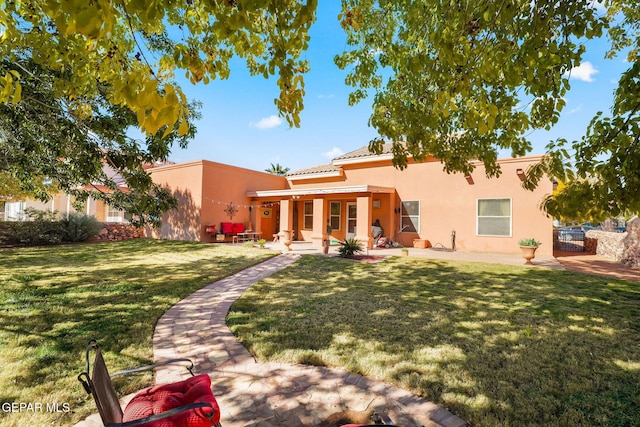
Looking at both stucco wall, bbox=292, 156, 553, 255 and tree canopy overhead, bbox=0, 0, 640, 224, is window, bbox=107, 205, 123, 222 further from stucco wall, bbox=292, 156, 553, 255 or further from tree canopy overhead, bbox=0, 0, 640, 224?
tree canopy overhead, bbox=0, 0, 640, 224

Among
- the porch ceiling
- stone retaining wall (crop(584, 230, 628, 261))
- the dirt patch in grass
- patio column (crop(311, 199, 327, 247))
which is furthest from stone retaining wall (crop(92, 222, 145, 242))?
stone retaining wall (crop(584, 230, 628, 261))

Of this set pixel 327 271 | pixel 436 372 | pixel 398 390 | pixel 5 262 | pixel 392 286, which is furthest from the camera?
pixel 5 262

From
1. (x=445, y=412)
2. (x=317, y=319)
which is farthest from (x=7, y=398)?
(x=445, y=412)

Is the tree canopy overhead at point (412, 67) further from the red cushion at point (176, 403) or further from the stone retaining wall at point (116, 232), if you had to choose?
the stone retaining wall at point (116, 232)

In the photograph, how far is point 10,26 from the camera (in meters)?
3.49

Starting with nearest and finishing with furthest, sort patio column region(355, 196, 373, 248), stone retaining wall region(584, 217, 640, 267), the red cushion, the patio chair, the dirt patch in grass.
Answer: the patio chair → the red cushion → stone retaining wall region(584, 217, 640, 267) → the dirt patch in grass → patio column region(355, 196, 373, 248)

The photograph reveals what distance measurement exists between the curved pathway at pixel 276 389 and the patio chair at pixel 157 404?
0.65 metres

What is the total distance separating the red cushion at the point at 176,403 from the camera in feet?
6.93

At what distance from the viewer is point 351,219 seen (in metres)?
18.0

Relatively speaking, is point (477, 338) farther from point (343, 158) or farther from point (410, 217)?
point (343, 158)

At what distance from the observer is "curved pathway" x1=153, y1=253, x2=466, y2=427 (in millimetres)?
2893

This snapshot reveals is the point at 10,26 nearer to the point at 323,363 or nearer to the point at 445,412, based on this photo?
the point at 323,363

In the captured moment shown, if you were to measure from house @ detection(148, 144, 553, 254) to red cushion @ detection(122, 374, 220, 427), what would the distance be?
39.8 feet

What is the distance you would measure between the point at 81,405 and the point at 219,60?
15.0ft
